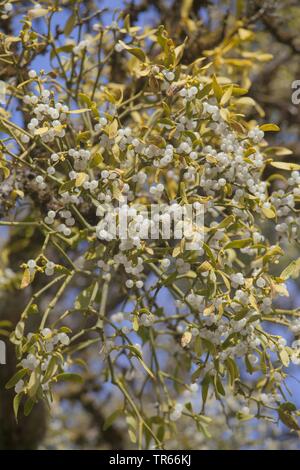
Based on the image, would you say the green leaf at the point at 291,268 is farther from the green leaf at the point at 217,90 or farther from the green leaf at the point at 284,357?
the green leaf at the point at 217,90

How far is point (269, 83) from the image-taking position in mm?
1836

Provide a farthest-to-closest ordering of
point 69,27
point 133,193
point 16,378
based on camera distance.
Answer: point 69,27
point 133,193
point 16,378

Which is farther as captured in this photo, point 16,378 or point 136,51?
point 136,51

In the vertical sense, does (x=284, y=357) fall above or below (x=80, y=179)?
below

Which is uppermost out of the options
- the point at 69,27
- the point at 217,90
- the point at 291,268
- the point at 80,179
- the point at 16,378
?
the point at 69,27

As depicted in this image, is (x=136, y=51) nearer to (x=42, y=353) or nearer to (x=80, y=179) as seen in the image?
(x=80, y=179)

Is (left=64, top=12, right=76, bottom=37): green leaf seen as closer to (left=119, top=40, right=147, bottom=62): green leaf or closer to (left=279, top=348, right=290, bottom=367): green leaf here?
(left=119, top=40, right=147, bottom=62): green leaf

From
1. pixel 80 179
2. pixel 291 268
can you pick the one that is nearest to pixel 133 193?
pixel 80 179

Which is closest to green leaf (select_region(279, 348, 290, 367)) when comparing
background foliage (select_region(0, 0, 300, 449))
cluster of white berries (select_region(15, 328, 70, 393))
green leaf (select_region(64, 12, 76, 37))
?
background foliage (select_region(0, 0, 300, 449))

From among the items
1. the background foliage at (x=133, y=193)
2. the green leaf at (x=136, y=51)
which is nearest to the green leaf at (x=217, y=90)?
the background foliage at (x=133, y=193)

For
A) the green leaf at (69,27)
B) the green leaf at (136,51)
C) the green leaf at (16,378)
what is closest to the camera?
the green leaf at (16,378)

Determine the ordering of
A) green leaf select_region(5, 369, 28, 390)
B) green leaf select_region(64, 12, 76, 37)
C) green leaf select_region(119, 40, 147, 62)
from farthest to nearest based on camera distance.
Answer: green leaf select_region(64, 12, 76, 37) < green leaf select_region(119, 40, 147, 62) < green leaf select_region(5, 369, 28, 390)

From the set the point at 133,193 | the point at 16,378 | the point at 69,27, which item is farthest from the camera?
the point at 69,27

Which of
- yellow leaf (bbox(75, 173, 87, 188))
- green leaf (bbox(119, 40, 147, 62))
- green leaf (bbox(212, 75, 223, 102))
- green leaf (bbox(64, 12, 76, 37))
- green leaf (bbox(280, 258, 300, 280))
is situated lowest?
green leaf (bbox(280, 258, 300, 280))
